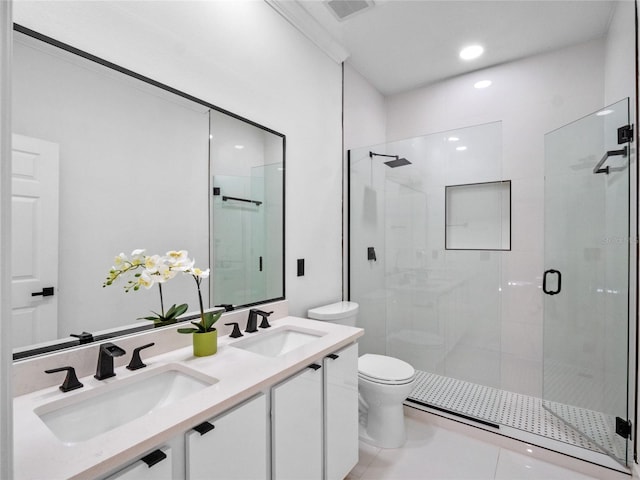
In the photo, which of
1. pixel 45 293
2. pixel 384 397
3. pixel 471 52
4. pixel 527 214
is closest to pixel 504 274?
pixel 527 214

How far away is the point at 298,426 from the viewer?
1.31 metres

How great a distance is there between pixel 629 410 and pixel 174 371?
239 cm

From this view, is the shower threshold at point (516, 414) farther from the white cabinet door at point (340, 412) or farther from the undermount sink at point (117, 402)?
the undermount sink at point (117, 402)

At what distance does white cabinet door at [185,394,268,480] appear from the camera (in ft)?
2.97

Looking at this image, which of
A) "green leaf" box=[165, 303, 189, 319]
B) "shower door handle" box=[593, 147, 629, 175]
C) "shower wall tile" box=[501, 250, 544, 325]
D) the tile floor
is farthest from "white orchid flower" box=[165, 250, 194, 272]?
"shower wall tile" box=[501, 250, 544, 325]

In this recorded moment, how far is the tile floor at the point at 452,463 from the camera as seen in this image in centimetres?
182

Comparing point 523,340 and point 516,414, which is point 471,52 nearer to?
point 523,340

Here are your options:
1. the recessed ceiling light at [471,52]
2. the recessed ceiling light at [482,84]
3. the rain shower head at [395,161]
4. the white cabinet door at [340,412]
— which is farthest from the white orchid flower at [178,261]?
the recessed ceiling light at [482,84]

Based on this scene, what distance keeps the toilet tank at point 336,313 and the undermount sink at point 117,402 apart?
1132 millimetres

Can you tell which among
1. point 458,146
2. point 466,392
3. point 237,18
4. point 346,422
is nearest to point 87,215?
point 237,18

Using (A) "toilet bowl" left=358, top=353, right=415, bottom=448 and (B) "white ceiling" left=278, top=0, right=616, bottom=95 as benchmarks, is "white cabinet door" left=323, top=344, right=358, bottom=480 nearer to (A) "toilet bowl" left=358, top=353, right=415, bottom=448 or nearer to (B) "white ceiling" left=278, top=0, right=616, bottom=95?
(A) "toilet bowl" left=358, top=353, right=415, bottom=448

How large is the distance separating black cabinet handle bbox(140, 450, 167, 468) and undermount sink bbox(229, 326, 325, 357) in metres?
0.77

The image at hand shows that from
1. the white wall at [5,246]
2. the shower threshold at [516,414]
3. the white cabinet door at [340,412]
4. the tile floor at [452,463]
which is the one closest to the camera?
the white wall at [5,246]

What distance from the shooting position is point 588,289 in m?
2.12
